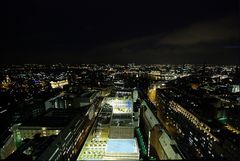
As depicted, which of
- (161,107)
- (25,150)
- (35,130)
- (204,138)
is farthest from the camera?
(161,107)

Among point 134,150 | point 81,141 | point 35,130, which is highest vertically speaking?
point 134,150

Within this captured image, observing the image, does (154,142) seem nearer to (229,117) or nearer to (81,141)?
(81,141)

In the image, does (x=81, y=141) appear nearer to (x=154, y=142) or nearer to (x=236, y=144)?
(x=154, y=142)

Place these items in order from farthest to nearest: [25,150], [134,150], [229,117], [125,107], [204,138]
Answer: [125,107] → [229,117] → [204,138] → [25,150] → [134,150]

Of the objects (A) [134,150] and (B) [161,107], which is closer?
(A) [134,150]

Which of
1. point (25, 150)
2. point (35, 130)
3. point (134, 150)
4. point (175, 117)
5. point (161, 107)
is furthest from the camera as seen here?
point (161, 107)

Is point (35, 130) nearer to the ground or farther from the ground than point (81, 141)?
farther from the ground

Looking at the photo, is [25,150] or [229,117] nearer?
[25,150]

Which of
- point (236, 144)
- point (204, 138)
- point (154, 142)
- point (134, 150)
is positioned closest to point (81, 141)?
point (154, 142)

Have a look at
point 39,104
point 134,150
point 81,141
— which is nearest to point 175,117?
point 81,141
